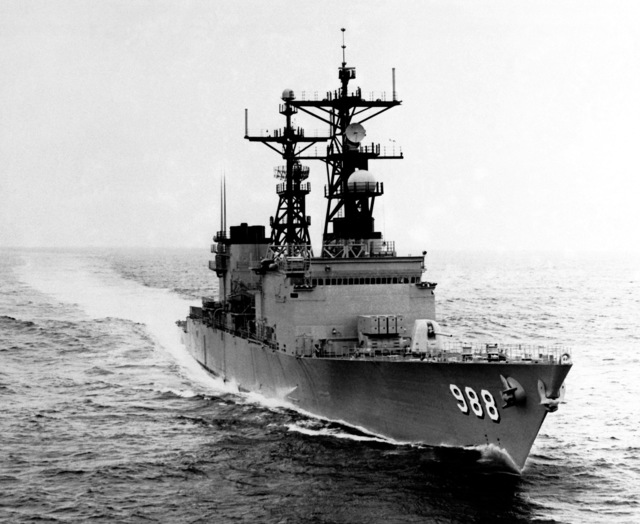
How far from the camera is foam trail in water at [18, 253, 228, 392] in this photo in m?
41.4

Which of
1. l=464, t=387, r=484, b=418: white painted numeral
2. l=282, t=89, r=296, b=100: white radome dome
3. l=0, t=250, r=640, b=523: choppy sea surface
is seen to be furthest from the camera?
l=282, t=89, r=296, b=100: white radome dome

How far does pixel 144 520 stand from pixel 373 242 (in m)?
12.7

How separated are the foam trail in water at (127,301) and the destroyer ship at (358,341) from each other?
565 cm

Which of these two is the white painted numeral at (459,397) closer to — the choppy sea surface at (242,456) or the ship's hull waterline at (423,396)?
the ship's hull waterline at (423,396)

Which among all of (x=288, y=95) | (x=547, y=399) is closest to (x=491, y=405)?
(x=547, y=399)

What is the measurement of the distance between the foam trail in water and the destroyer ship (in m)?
5.65

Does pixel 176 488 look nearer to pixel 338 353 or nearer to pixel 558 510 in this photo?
pixel 338 353

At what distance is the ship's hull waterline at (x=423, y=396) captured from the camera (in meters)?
19.4

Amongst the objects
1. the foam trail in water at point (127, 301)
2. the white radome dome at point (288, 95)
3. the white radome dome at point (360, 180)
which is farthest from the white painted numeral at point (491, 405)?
the white radome dome at point (288, 95)

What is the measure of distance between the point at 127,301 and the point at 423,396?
4336 cm

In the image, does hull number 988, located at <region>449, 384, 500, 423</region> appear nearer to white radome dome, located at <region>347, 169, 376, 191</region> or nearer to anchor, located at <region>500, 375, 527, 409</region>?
anchor, located at <region>500, 375, 527, 409</region>

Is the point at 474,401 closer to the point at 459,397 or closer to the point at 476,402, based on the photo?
the point at 476,402

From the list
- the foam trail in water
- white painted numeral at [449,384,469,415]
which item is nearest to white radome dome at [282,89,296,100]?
the foam trail in water

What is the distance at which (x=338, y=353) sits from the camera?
24.8 metres
